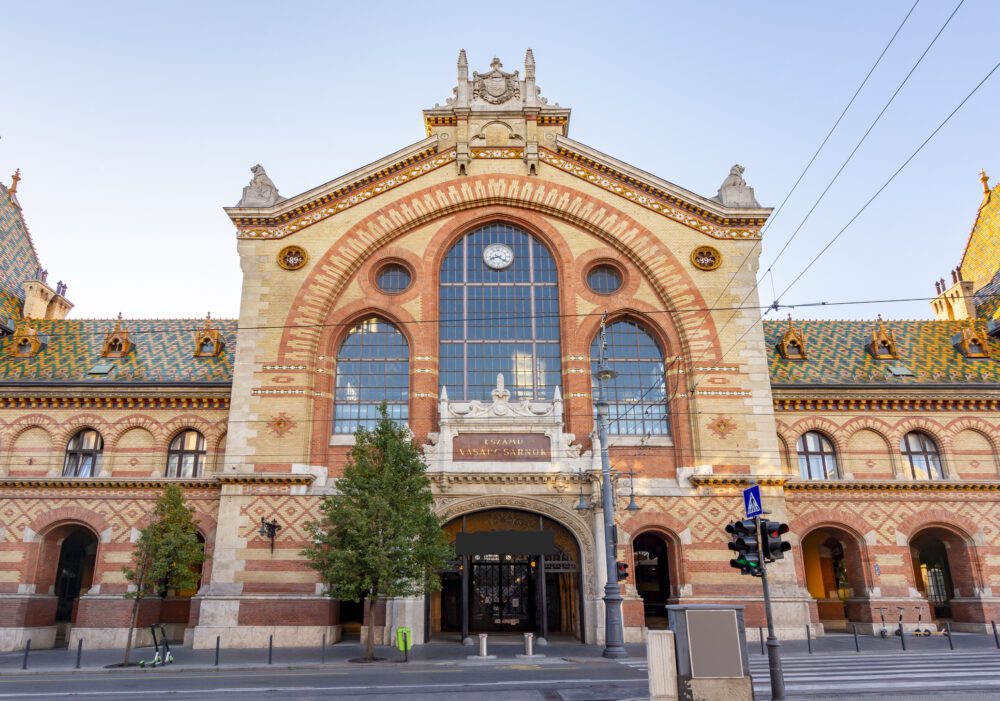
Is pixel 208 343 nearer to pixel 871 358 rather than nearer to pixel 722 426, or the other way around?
pixel 722 426

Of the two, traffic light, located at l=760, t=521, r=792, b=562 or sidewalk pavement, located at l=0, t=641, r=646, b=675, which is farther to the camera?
sidewalk pavement, located at l=0, t=641, r=646, b=675

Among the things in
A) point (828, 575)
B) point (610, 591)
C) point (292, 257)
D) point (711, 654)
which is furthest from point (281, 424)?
point (828, 575)

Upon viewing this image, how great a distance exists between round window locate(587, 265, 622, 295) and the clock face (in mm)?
3553

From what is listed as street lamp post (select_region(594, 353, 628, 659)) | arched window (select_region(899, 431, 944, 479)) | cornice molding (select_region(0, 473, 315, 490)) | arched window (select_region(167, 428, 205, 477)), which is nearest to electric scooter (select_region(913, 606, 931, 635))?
arched window (select_region(899, 431, 944, 479))

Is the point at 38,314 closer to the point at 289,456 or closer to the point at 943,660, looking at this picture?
the point at 289,456

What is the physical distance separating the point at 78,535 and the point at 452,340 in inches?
751

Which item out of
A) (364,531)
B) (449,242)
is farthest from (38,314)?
(364,531)

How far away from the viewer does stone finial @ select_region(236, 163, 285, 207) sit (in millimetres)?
32375

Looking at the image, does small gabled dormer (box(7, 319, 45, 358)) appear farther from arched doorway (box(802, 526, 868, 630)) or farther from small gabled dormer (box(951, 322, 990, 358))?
small gabled dormer (box(951, 322, 990, 358))

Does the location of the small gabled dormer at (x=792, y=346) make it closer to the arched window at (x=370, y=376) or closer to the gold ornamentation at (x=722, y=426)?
the gold ornamentation at (x=722, y=426)

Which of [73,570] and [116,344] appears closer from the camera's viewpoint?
[73,570]

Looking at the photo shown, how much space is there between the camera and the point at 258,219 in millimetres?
32000

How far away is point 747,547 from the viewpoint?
14.3 m

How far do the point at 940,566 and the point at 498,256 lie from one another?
24.5m
